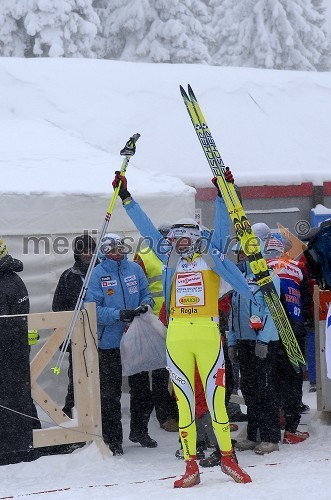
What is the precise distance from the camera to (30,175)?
841 cm

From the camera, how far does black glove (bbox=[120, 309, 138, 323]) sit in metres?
6.53

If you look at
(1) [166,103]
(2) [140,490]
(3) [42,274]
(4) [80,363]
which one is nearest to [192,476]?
(2) [140,490]

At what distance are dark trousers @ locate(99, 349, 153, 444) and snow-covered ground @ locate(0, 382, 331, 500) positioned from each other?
7.6 inches

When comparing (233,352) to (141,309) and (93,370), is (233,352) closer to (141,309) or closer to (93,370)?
(141,309)

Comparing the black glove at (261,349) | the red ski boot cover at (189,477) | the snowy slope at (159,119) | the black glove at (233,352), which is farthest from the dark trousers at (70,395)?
the snowy slope at (159,119)

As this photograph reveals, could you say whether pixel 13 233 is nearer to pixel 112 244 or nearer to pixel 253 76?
pixel 112 244

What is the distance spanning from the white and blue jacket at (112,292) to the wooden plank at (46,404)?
2.31ft

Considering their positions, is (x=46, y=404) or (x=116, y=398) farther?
(x=116, y=398)

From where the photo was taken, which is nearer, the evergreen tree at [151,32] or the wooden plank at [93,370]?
the wooden plank at [93,370]

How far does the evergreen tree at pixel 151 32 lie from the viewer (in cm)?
2481

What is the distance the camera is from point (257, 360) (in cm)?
646

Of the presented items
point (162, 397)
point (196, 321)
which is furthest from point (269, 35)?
point (196, 321)

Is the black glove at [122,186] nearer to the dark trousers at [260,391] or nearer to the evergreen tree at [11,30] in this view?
the dark trousers at [260,391]

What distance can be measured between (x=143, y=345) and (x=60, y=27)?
18620mm
